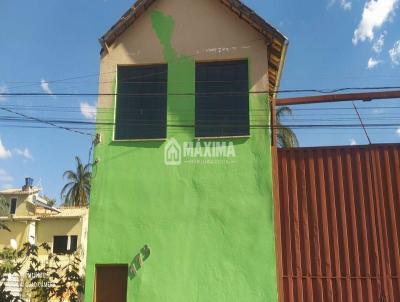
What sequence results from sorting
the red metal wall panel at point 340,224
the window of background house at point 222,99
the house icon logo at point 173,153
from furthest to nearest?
the window of background house at point 222,99 → the house icon logo at point 173,153 → the red metal wall panel at point 340,224

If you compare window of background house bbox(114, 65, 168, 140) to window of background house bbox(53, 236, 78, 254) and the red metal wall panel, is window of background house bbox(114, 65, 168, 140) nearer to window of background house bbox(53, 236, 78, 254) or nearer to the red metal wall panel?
the red metal wall panel

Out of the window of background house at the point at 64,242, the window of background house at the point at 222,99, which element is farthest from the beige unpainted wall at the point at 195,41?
the window of background house at the point at 64,242

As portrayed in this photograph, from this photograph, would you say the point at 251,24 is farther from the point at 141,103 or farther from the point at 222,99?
the point at 141,103

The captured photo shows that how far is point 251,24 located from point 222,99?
2283 mm

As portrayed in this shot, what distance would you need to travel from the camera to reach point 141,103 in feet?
45.2

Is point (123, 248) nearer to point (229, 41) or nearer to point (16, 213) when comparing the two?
point (229, 41)

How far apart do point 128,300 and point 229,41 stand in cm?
763

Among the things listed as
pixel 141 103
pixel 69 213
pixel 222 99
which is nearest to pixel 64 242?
pixel 69 213

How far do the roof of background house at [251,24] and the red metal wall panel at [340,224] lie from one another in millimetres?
2642

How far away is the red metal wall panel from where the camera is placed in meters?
11.9

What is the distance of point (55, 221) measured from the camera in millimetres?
34688

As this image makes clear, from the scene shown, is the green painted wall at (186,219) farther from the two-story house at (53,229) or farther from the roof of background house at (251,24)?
the two-story house at (53,229)

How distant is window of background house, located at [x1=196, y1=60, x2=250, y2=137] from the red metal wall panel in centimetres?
181

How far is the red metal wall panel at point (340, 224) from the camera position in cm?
1186
